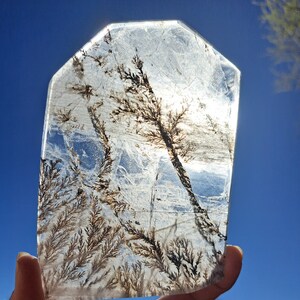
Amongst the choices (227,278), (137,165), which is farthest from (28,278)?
(227,278)

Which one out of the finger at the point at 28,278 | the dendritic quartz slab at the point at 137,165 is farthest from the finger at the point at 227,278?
the finger at the point at 28,278

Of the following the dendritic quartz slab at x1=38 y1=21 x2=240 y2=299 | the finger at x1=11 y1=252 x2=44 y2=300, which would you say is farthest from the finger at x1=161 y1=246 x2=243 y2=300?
the finger at x1=11 y1=252 x2=44 y2=300

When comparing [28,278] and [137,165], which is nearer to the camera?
[28,278]

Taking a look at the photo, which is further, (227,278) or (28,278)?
(227,278)

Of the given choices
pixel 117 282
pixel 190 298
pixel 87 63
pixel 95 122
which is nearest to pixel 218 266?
pixel 190 298

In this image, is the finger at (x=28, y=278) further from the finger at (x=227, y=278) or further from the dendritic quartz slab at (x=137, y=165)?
the finger at (x=227, y=278)

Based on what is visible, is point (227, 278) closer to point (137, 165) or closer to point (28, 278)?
point (137, 165)

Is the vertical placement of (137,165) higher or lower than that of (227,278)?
higher
